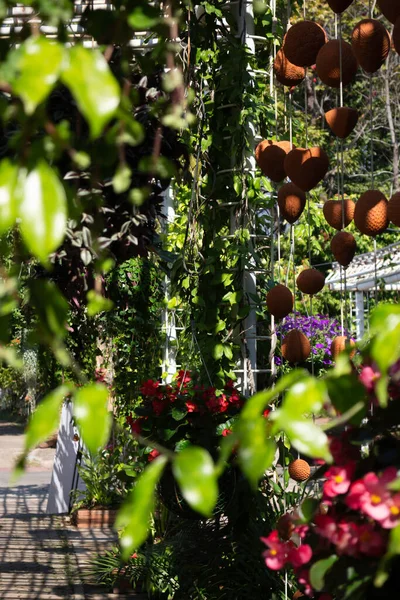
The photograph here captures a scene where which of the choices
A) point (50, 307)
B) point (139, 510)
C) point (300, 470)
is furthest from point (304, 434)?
point (300, 470)

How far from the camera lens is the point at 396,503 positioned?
0.85 metres

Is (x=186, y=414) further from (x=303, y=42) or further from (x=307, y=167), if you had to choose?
(x=303, y=42)

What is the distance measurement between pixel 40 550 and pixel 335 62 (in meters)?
4.00

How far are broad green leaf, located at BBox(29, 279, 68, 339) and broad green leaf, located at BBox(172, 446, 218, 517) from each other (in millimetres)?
157

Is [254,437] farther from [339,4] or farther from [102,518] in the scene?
[102,518]

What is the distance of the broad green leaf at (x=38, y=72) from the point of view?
591 millimetres

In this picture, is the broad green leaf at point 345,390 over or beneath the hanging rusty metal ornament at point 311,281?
beneath

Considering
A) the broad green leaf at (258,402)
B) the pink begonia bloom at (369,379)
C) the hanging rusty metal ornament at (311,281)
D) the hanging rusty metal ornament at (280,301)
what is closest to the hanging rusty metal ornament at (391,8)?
the hanging rusty metal ornament at (311,281)

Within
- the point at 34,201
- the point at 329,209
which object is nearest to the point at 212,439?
the point at 329,209

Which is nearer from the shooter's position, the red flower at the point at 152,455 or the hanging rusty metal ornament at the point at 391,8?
the hanging rusty metal ornament at the point at 391,8

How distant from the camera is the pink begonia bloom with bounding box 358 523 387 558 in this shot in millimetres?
927

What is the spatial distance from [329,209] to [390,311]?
1.35 meters

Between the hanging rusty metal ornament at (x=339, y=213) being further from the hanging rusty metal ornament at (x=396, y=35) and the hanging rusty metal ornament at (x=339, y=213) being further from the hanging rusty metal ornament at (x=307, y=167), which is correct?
the hanging rusty metal ornament at (x=396, y=35)

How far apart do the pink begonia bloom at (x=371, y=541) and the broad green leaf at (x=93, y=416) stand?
1.31 feet
